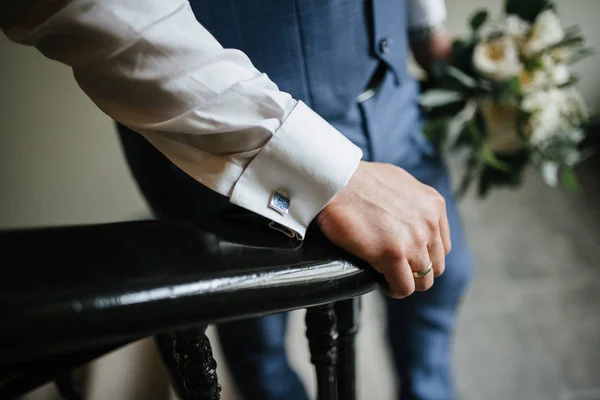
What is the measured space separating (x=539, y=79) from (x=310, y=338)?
1.00 metres

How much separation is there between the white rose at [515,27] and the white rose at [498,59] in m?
0.03

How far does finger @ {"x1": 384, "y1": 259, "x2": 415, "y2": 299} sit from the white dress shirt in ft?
0.30

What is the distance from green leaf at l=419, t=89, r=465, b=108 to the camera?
1104 millimetres

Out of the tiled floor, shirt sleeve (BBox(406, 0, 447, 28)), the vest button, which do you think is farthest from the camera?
the tiled floor

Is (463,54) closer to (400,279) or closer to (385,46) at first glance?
(385,46)

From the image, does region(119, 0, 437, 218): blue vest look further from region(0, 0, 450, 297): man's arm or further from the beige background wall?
the beige background wall

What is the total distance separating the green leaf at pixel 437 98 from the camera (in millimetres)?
Answer: 1104

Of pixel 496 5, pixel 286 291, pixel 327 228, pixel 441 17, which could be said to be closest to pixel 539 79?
pixel 441 17

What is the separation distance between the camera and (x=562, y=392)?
146cm

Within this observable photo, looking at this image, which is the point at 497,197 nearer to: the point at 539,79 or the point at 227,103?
the point at 539,79

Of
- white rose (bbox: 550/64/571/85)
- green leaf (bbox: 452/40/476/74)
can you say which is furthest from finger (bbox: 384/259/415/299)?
white rose (bbox: 550/64/571/85)

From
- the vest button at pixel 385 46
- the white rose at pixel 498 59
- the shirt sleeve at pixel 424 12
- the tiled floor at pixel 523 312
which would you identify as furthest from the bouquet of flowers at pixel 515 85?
Result: the tiled floor at pixel 523 312

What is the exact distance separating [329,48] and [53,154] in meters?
0.86

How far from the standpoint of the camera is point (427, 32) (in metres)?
1.12
